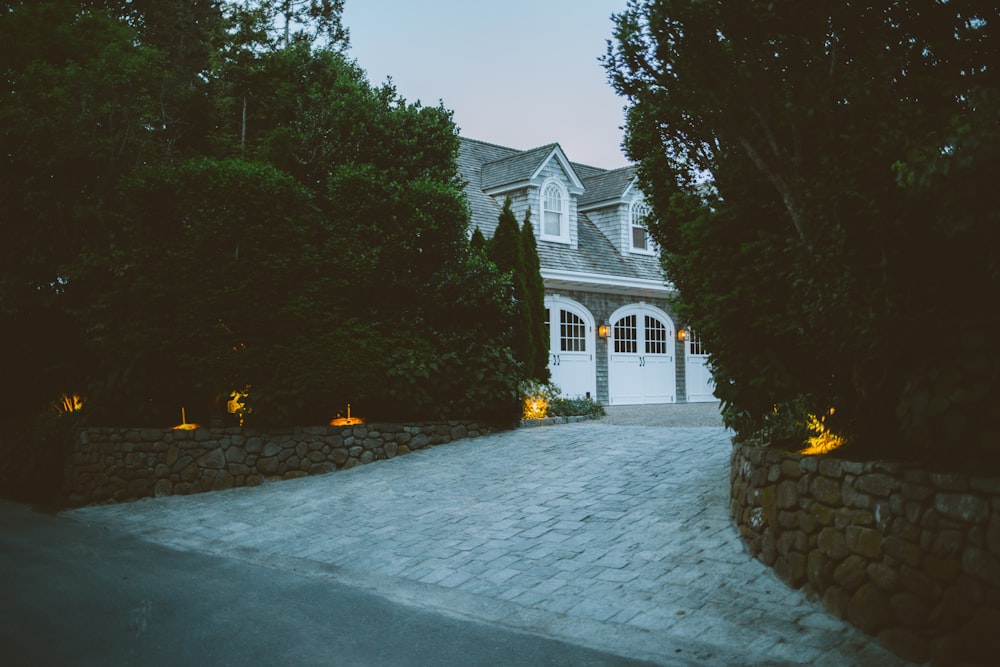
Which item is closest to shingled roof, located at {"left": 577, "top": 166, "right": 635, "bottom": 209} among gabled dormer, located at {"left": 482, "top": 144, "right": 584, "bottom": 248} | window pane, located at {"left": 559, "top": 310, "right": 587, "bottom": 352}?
gabled dormer, located at {"left": 482, "top": 144, "right": 584, "bottom": 248}

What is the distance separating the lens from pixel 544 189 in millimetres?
20625

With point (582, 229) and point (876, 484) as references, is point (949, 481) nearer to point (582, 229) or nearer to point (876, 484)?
point (876, 484)

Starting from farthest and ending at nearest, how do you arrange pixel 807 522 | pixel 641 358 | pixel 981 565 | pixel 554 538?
pixel 641 358 < pixel 554 538 < pixel 807 522 < pixel 981 565

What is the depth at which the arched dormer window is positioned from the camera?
20703 millimetres

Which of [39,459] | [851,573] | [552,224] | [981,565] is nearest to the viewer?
[981,565]

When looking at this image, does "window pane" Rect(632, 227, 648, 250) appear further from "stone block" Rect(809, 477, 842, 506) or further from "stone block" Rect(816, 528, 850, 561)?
"stone block" Rect(816, 528, 850, 561)

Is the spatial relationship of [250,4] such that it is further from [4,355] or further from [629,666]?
[629,666]

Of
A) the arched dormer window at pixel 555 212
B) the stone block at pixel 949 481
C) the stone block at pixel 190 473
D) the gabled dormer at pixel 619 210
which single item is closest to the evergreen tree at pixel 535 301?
the arched dormer window at pixel 555 212

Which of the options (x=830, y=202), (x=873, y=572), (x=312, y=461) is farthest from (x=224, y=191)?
(x=873, y=572)

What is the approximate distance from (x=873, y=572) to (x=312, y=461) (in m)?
8.85

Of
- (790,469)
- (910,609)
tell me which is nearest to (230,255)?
(790,469)

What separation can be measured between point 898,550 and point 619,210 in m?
→ 18.5

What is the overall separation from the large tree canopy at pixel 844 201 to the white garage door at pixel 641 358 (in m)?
14.5

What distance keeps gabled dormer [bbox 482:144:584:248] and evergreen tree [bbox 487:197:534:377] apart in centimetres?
408
